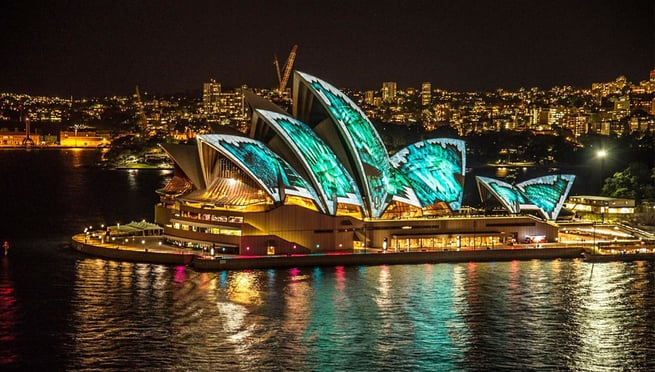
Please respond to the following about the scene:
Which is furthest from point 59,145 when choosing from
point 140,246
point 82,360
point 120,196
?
point 82,360

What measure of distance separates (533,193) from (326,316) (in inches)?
608

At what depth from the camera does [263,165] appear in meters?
31.6

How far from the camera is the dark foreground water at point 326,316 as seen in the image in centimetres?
2020

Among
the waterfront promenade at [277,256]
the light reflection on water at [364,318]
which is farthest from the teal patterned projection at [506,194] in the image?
the light reflection on water at [364,318]

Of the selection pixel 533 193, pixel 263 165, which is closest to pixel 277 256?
pixel 263 165

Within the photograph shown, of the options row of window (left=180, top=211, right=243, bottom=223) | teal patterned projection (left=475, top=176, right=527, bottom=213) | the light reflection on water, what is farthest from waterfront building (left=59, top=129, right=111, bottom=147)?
the light reflection on water

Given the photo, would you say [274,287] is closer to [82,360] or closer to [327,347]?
[327,347]

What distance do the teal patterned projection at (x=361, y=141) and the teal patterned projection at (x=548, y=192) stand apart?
18.6ft

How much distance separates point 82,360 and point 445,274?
12737 mm

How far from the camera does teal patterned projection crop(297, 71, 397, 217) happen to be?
33.2 meters

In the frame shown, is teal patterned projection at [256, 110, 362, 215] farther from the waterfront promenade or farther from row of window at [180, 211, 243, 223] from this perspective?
row of window at [180, 211, 243, 223]

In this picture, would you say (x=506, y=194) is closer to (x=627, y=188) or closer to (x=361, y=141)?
(x=361, y=141)

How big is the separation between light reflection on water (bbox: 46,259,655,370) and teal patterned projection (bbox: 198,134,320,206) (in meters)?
3.06

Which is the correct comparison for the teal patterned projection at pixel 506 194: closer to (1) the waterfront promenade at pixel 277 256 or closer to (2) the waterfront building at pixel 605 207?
(1) the waterfront promenade at pixel 277 256
